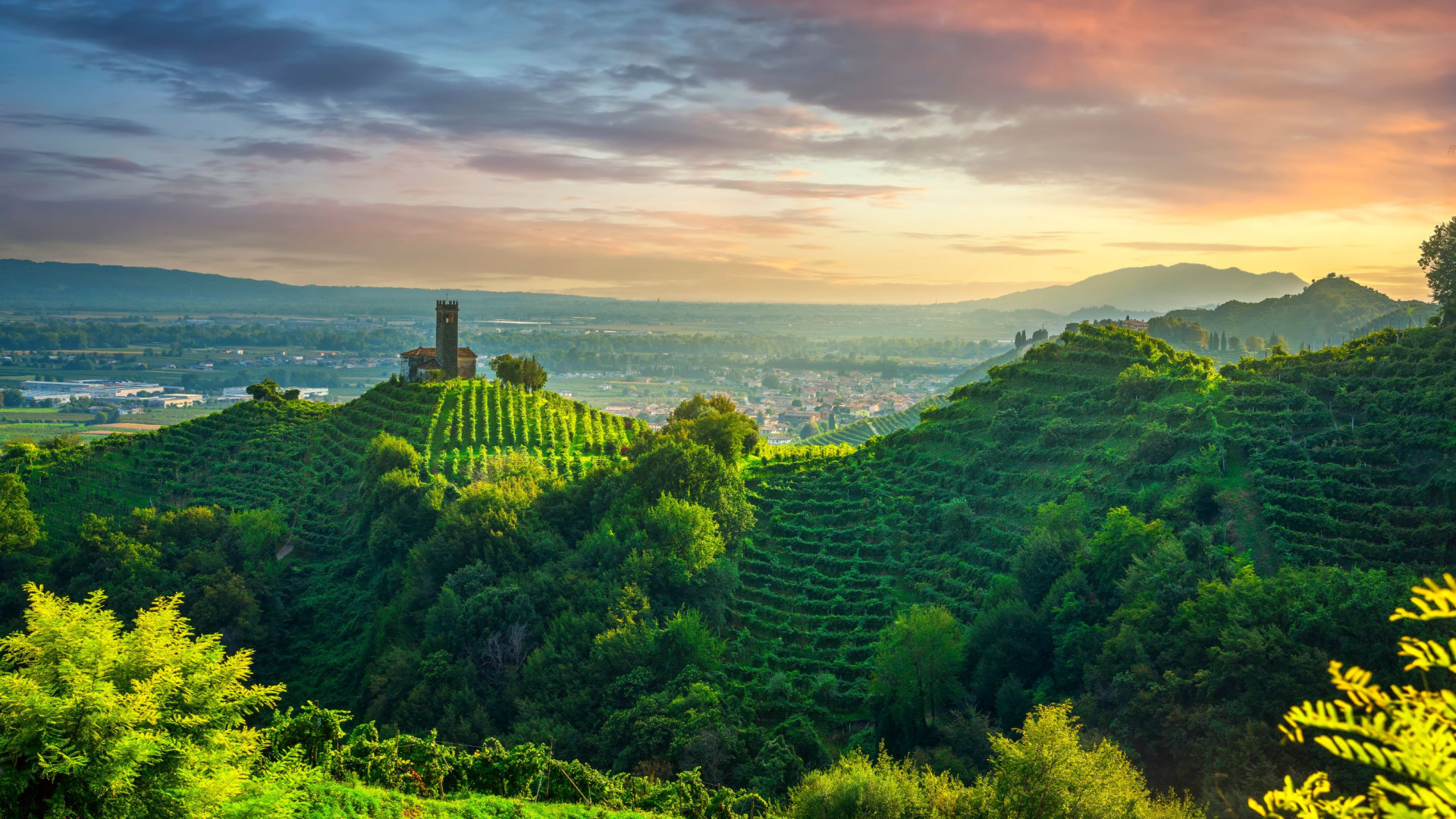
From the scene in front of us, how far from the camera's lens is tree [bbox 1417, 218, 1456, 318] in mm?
44812

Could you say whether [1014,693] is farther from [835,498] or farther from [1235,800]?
[835,498]

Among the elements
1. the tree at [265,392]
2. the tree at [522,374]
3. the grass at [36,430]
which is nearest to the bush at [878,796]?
the tree at [522,374]

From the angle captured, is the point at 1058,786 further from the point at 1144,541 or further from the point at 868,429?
the point at 868,429

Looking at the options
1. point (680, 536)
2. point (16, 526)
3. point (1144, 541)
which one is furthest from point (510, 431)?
point (1144, 541)

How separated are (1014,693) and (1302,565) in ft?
40.6

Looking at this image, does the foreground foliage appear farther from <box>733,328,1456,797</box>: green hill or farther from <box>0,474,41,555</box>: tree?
<box>0,474,41,555</box>: tree

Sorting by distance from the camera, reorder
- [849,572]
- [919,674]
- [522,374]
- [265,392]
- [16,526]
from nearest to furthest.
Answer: [919,674]
[849,572]
[16,526]
[522,374]
[265,392]

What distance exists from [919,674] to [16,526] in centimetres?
5316

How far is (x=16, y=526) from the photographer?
49.5 metres

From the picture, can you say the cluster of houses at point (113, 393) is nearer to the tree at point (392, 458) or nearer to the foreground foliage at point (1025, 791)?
the tree at point (392, 458)

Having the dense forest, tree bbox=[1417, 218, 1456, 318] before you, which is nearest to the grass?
the dense forest

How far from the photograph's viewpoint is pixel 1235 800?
2075cm

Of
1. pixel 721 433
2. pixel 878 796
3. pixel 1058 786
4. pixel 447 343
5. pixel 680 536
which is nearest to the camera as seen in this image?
pixel 1058 786

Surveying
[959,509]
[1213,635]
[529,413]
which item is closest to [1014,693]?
[1213,635]
